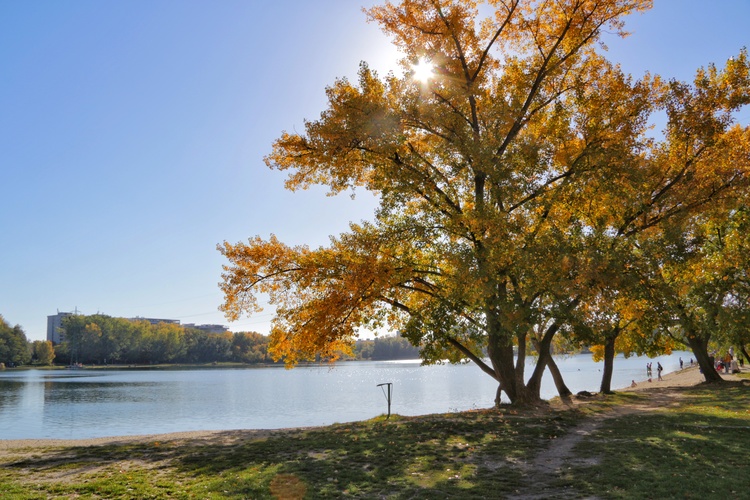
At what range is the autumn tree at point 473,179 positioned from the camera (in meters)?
18.4

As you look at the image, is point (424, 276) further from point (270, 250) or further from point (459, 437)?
point (459, 437)

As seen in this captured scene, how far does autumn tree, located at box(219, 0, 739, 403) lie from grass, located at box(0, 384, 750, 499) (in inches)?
167

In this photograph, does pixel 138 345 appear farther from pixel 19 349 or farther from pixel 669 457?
pixel 669 457

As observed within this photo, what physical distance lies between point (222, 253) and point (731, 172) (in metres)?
19.1

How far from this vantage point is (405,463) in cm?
1209

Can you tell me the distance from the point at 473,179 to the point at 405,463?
40.4 ft

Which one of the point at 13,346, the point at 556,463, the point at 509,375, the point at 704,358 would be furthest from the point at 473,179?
the point at 13,346

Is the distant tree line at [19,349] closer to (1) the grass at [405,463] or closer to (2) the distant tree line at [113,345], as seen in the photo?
(2) the distant tree line at [113,345]

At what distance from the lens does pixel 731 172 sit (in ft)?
66.4

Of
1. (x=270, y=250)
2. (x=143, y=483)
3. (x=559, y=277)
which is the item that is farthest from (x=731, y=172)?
(x=143, y=483)

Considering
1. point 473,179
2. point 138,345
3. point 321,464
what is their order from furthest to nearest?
point 138,345, point 473,179, point 321,464

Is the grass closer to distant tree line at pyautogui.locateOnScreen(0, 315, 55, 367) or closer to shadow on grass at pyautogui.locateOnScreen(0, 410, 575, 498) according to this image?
shadow on grass at pyautogui.locateOnScreen(0, 410, 575, 498)

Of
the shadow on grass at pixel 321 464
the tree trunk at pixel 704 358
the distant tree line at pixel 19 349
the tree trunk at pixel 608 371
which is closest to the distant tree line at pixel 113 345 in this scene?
the distant tree line at pixel 19 349

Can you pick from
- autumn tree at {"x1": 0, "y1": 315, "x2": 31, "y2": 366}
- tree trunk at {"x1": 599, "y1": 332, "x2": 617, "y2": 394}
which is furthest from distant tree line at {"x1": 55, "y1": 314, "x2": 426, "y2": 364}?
tree trunk at {"x1": 599, "y1": 332, "x2": 617, "y2": 394}
